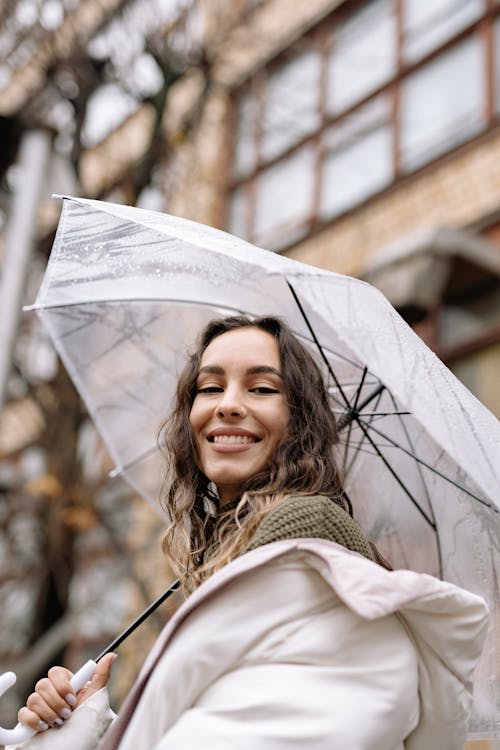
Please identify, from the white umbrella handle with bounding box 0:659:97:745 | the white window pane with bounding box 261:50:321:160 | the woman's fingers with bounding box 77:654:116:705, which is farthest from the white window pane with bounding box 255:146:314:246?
the white umbrella handle with bounding box 0:659:97:745

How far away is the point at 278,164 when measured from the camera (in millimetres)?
10398

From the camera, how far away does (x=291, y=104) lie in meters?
10.1

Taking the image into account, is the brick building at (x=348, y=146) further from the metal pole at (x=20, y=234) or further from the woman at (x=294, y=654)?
the woman at (x=294, y=654)

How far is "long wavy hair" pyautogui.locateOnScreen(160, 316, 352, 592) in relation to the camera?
2.12 meters

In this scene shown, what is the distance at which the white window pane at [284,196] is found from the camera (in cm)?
981

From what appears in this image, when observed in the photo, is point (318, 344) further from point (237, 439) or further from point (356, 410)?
point (237, 439)

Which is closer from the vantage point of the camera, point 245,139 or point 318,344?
point 318,344

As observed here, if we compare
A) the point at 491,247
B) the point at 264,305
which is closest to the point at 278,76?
the point at 491,247

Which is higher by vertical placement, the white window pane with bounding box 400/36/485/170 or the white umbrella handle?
the white window pane with bounding box 400/36/485/170

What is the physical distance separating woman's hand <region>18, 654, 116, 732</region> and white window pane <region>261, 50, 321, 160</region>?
810 cm

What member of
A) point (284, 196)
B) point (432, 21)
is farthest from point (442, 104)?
point (284, 196)

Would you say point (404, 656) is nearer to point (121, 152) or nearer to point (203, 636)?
point (203, 636)

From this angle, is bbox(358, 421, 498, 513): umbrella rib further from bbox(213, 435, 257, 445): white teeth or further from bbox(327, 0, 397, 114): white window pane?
bbox(327, 0, 397, 114): white window pane

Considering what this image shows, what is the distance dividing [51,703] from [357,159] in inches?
308
